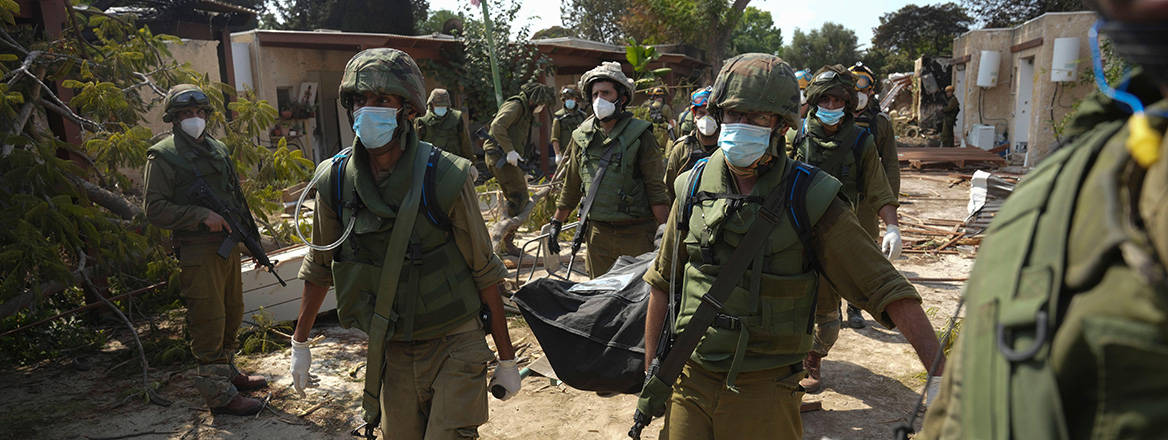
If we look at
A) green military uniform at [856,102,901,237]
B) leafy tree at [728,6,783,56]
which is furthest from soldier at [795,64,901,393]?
leafy tree at [728,6,783,56]

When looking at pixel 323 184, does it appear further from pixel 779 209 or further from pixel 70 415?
pixel 70 415

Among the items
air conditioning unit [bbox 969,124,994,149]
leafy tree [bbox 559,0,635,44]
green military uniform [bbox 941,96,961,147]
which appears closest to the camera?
air conditioning unit [bbox 969,124,994,149]

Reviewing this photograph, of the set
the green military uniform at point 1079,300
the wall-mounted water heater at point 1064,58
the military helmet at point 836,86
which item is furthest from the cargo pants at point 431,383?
the wall-mounted water heater at point 1064,58

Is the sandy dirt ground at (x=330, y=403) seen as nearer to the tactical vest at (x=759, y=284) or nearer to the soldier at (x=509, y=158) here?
the tactical vest at (x=759, y=284)

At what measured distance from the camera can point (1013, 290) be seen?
1.05 meters

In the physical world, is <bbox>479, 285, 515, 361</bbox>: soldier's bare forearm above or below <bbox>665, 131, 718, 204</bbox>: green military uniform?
below

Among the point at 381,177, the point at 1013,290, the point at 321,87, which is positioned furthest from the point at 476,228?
the point at 321,87

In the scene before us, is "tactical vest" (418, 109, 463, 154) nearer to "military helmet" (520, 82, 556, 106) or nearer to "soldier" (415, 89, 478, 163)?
"soldier" (415, 89, 478, 163)

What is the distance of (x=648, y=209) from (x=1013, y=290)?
13.6 ft

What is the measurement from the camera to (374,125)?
2963 mm

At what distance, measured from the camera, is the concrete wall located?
48.1 feet

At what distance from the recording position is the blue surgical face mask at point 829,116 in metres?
4.71

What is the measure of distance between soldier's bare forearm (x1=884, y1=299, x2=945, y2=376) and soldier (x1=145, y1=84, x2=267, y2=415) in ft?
13.4

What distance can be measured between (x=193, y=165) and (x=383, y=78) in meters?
2.55
